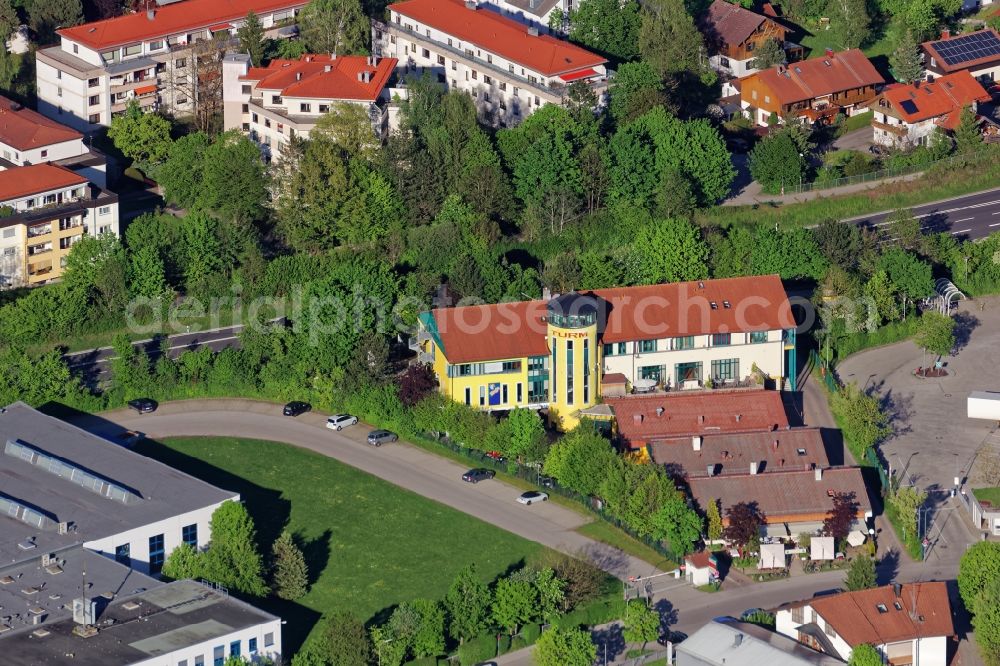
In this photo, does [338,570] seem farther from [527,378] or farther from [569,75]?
[569,75]

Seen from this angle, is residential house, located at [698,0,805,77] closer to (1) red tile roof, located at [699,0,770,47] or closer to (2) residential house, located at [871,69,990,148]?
(1) red tile roof, located at [699,0,770,47]

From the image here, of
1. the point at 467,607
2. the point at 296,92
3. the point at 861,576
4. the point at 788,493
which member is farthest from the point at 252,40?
the point at 861,576

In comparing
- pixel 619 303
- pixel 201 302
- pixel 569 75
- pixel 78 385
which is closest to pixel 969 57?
pixel 569 75

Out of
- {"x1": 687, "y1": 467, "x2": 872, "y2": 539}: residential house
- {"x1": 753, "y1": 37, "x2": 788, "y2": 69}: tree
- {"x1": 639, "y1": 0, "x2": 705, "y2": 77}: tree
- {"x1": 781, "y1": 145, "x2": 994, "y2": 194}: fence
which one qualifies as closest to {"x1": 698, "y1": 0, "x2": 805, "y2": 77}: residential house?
{"x1": 753, "y1": 37, "x2": 788, "y2": 69}: tree

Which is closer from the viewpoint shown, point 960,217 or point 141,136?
point 960,217

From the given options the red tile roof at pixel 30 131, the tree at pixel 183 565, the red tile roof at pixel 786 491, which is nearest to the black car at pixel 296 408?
the tree at pixel 183 565

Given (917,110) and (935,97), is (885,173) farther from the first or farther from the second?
(935,97)

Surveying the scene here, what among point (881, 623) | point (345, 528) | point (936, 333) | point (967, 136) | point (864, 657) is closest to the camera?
point (864, 657)

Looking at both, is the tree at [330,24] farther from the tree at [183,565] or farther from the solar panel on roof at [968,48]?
the tree at [183,565]
